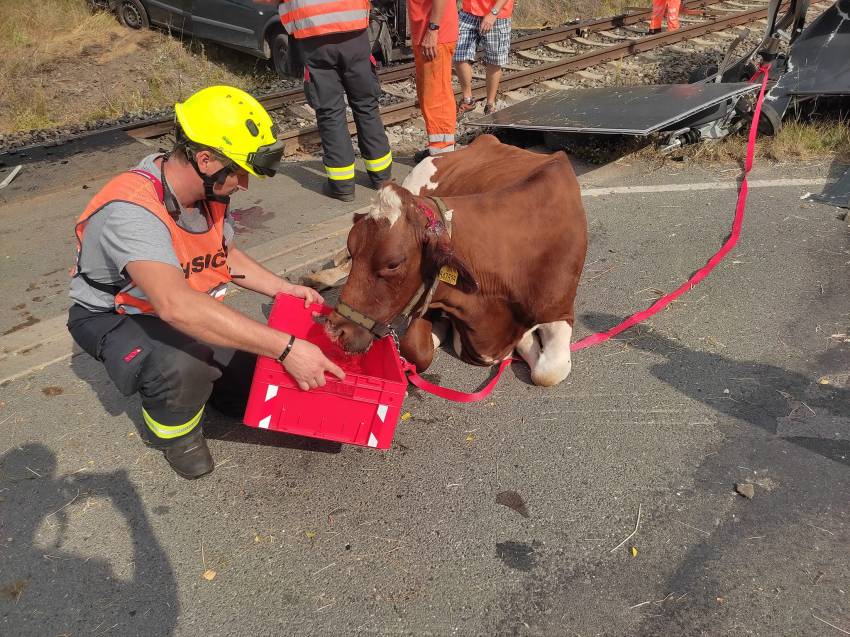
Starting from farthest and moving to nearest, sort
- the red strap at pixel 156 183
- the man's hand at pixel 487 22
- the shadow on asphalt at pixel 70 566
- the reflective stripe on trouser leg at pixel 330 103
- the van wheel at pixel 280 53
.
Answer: the van wheel at pixel 280 53
the man's hand at pixel 487 22
the reflective stripe on trouser leg at pixel 330 103
the red strap at pixel 156 183
the shadow on asphalt at pixel 70 566

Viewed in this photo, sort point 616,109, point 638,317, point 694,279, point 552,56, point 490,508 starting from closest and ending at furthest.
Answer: point 490,508, point 638,317, point 694,279, point 616,109, point 552,56

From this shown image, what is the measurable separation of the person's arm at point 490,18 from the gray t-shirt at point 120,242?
19.2 ft

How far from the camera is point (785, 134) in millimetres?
7086

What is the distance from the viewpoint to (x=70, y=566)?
2.70 meters

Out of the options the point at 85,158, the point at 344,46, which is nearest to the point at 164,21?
the point at 85,158

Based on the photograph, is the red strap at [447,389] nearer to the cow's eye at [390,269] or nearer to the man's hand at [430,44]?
the cow's eye at [390,269]

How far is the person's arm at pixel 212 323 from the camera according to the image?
2.59 m

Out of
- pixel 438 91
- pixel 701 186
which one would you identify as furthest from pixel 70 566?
pixel 701 186

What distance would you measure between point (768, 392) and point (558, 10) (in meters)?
15.5

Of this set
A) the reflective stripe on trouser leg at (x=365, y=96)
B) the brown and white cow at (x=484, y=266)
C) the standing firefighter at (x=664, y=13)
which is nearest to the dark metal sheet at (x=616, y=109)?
the reflective stripe on trouser leg at (x=365, y=96)

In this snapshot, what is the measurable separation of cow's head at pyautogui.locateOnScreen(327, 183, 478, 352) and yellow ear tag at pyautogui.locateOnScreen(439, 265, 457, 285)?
0.07 feet

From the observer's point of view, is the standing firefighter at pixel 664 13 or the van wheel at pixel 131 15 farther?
the standing firefighter at pixel 664 13

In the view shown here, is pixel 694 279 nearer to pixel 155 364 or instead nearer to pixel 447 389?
pixel 447 389

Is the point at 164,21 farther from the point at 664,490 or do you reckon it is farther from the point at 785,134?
the point at 664,490
